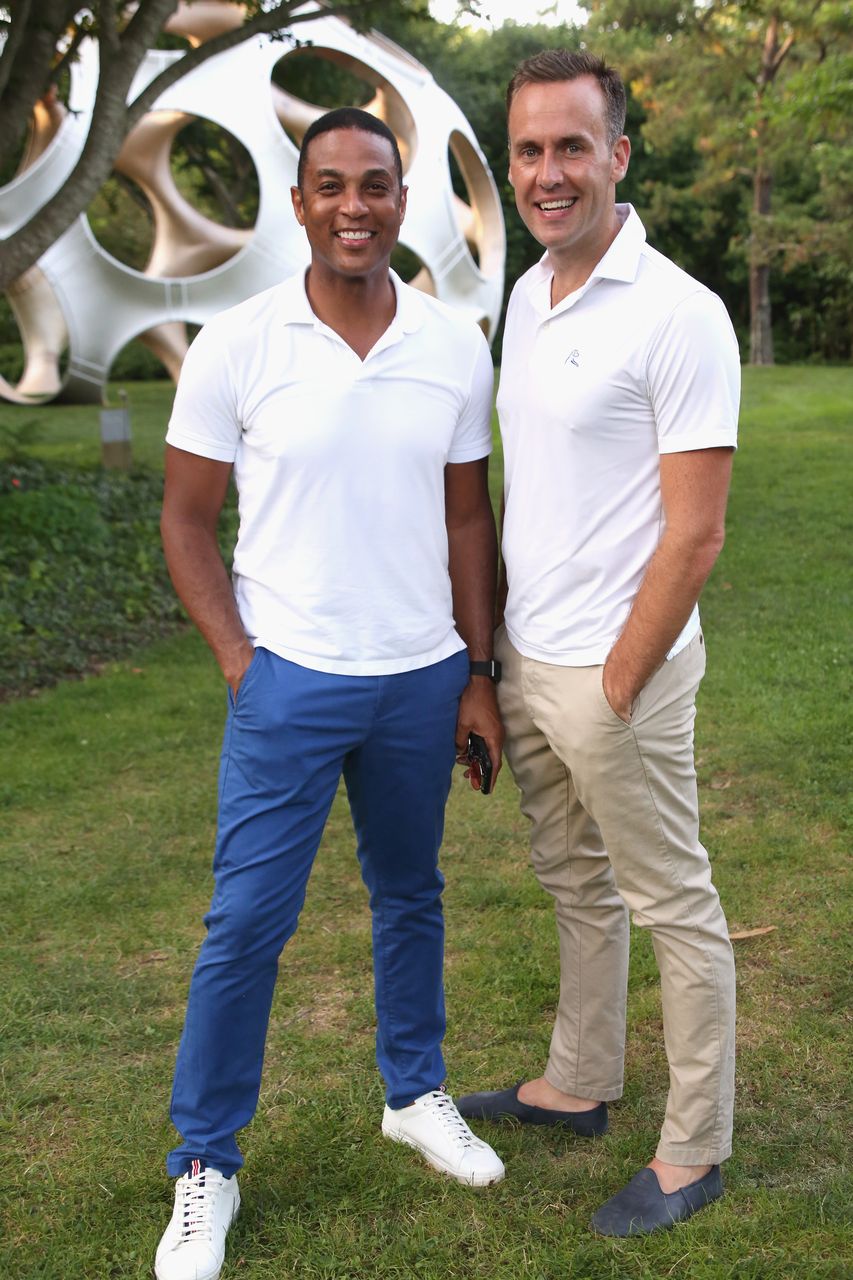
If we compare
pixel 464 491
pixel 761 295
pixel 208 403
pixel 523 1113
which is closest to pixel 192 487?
pixel 208 403

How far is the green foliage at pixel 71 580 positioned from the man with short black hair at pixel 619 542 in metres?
4.91

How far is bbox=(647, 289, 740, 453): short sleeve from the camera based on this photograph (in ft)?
8.20

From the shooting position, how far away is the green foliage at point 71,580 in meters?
7.56

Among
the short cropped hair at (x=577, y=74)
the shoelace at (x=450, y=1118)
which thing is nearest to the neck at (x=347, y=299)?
the short cropped hair at (x=577, y=74)

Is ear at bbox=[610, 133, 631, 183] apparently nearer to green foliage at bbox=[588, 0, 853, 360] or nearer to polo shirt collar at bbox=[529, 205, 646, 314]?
polo shirt collar at bbox=[529, 205, 646, 314]

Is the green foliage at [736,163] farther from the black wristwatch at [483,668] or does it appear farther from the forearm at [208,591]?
the forearm at [208,591]

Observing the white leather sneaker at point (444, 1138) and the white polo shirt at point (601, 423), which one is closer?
the white polo shirt at point (601, 423)

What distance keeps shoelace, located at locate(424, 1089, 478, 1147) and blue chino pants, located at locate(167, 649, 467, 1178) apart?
0.48 meters

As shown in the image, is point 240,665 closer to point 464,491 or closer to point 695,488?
point 464,491

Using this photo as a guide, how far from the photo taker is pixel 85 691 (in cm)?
710

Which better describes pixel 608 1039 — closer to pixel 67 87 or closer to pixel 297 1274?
pixel 297 1274

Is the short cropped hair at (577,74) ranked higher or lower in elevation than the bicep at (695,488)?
higher

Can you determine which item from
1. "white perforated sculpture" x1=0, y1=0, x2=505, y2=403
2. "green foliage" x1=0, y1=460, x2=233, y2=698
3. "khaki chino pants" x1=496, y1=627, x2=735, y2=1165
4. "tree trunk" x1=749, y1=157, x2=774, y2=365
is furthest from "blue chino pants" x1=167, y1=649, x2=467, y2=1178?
"tree trunk" x1=749, y1=157, x2=774, y2=365

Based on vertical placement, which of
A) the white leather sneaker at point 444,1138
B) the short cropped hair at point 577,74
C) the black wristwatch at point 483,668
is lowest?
the white leather sneaker at point 444,1138
